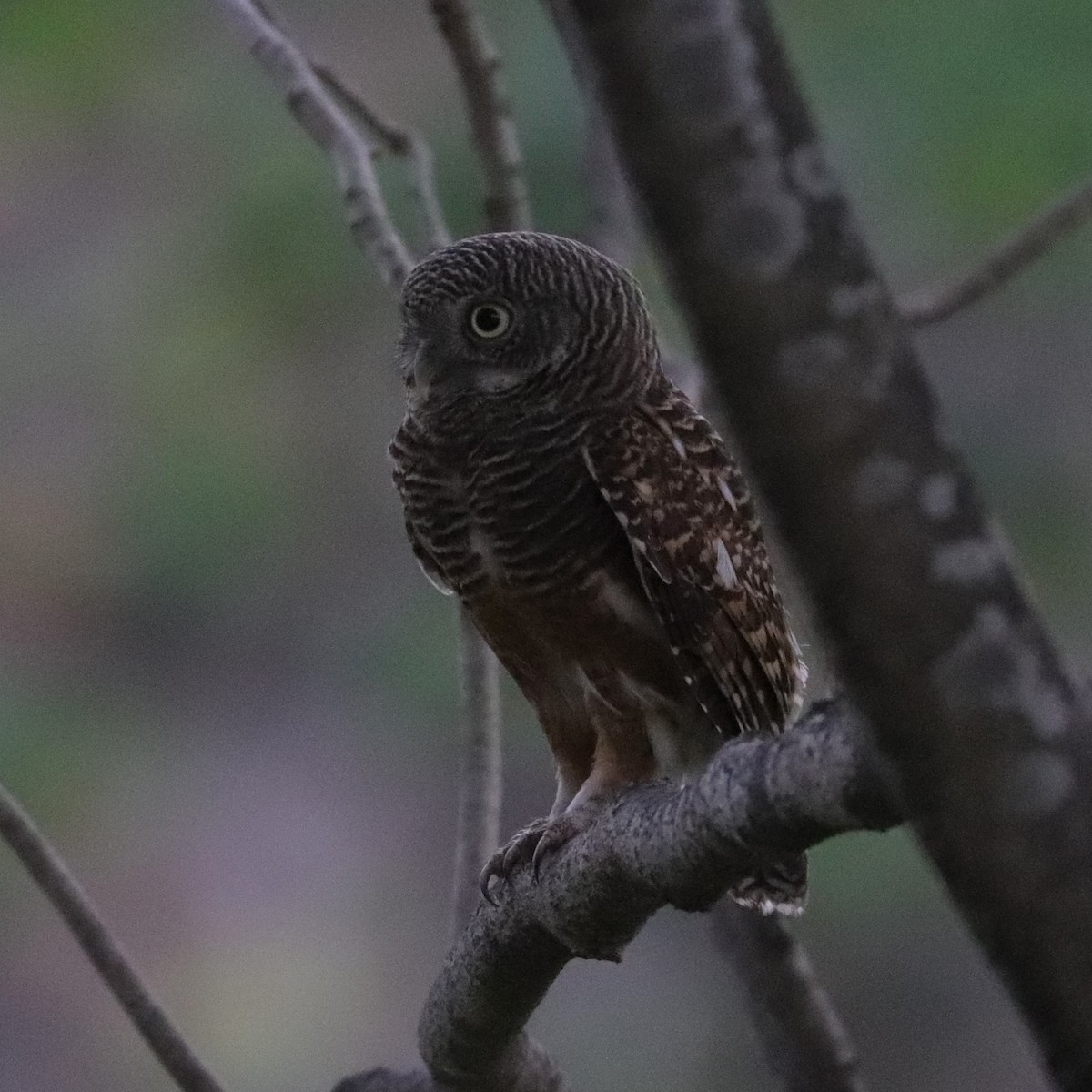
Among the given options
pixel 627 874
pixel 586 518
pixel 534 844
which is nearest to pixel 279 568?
pixel 586 518

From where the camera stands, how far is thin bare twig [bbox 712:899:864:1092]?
244cm

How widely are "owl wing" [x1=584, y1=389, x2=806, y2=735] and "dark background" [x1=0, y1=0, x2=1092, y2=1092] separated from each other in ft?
6.18

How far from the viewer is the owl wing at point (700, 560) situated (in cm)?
222

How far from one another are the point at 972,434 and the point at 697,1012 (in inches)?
66.0

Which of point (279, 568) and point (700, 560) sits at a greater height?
point (700, 560)

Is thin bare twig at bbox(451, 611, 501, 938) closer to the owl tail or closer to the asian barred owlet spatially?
the asian barred owlet

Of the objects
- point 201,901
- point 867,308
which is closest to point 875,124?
point 201,901

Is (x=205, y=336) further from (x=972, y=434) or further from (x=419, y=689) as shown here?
(x=972, y=434)

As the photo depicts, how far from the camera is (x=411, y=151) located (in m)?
2.49

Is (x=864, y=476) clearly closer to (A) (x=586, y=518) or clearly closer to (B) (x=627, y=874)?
(B) (x=627, y=874)

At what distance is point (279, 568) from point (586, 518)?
3.10 m

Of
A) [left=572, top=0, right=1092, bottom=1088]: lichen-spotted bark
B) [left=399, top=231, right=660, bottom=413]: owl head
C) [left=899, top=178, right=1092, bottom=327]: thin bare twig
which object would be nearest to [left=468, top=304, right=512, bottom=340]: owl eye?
[left=399, top=231, right=660, bottom=413]: owl head

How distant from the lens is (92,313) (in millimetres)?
5203

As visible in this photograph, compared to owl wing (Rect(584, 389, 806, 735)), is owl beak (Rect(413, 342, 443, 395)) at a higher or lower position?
higher
